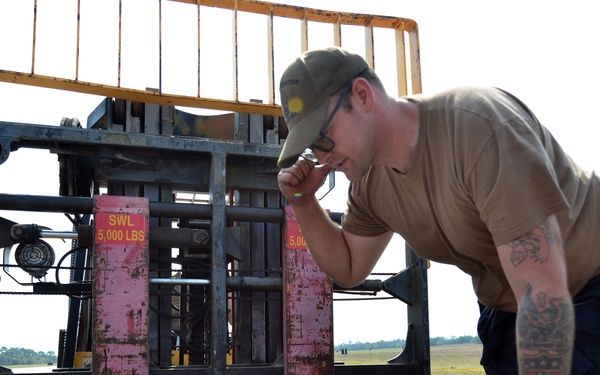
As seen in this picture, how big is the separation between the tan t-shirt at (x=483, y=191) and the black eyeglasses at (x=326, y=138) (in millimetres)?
286

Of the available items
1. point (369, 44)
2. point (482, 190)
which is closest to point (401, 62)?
point (369, 44)

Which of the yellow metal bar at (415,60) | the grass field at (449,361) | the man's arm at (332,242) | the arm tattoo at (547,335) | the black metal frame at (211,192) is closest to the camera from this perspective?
the arm tattoo at (547,335)

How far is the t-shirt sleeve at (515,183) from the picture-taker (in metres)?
2.19

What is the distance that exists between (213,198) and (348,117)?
139 inches

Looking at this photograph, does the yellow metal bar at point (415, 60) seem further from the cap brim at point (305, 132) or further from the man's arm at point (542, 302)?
the man's arm at point (542, 302)

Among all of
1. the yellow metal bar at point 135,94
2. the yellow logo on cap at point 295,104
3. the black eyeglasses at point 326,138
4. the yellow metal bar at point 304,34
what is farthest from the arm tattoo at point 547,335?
the yellow metal bar at point 304,34

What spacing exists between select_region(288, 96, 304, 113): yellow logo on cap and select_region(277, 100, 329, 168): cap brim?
0.04 m

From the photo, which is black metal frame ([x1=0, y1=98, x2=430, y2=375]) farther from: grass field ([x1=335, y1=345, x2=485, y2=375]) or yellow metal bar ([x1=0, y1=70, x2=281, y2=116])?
grass field ([x1=335, y1=345, x2=485, y2=375])

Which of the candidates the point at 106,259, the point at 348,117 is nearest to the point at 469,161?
the point at 348,117

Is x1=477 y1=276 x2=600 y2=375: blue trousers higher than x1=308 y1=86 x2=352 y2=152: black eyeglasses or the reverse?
the reverse

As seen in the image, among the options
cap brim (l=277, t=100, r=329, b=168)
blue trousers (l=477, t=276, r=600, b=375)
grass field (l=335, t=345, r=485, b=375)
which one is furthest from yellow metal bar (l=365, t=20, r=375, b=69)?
cap brim (l=277, t=100, r=329, b=168)

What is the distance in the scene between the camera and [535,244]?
7.13 feet

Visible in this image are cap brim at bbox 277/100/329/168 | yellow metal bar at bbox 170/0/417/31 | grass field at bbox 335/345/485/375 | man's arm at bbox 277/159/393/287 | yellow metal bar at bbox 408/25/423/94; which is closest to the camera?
cap brim at bbox 277/100/329/168

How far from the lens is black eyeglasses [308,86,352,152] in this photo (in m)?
2.46
